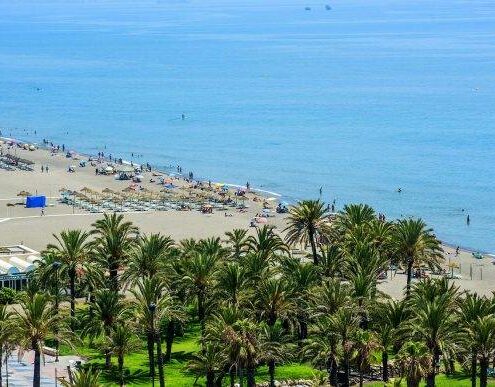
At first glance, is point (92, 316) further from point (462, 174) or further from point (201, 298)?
point (462, 174)

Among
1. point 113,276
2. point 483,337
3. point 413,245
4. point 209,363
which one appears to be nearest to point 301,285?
point 413,245

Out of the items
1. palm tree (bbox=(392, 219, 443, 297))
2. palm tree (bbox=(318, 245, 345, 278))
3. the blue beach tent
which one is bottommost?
palm tree (bbox=(318, 245, 345, 278))

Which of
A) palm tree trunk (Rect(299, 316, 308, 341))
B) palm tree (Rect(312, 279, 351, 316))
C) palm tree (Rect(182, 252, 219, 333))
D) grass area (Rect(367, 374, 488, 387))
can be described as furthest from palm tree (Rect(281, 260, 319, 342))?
grass area (Rect(367, 374, 488, 387))

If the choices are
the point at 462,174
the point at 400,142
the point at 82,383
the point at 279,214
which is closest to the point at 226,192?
the point at 279,214

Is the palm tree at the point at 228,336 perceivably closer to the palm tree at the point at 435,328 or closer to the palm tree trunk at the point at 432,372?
the palm tree at the point at 435,328

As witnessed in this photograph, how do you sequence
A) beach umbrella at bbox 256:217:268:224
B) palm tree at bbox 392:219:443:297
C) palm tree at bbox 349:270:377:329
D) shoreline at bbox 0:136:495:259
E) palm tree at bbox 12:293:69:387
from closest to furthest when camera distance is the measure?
1. palm tree at bbox 12:293:69:387
2. palm tree at bbox 349:270:377:329
3. palm tree at bbox 392:219:443:297
4. shoreline at bbox 0:136:495:259
5. beach umbrella at bbox 256:217:268:224

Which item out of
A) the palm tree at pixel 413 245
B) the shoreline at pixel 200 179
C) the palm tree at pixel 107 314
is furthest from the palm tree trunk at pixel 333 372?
the shoreline at pixel 200 179

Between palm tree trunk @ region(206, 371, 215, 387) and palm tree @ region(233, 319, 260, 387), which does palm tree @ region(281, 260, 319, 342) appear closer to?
palm tree trunk @ region(206, 371, 215, 387)
